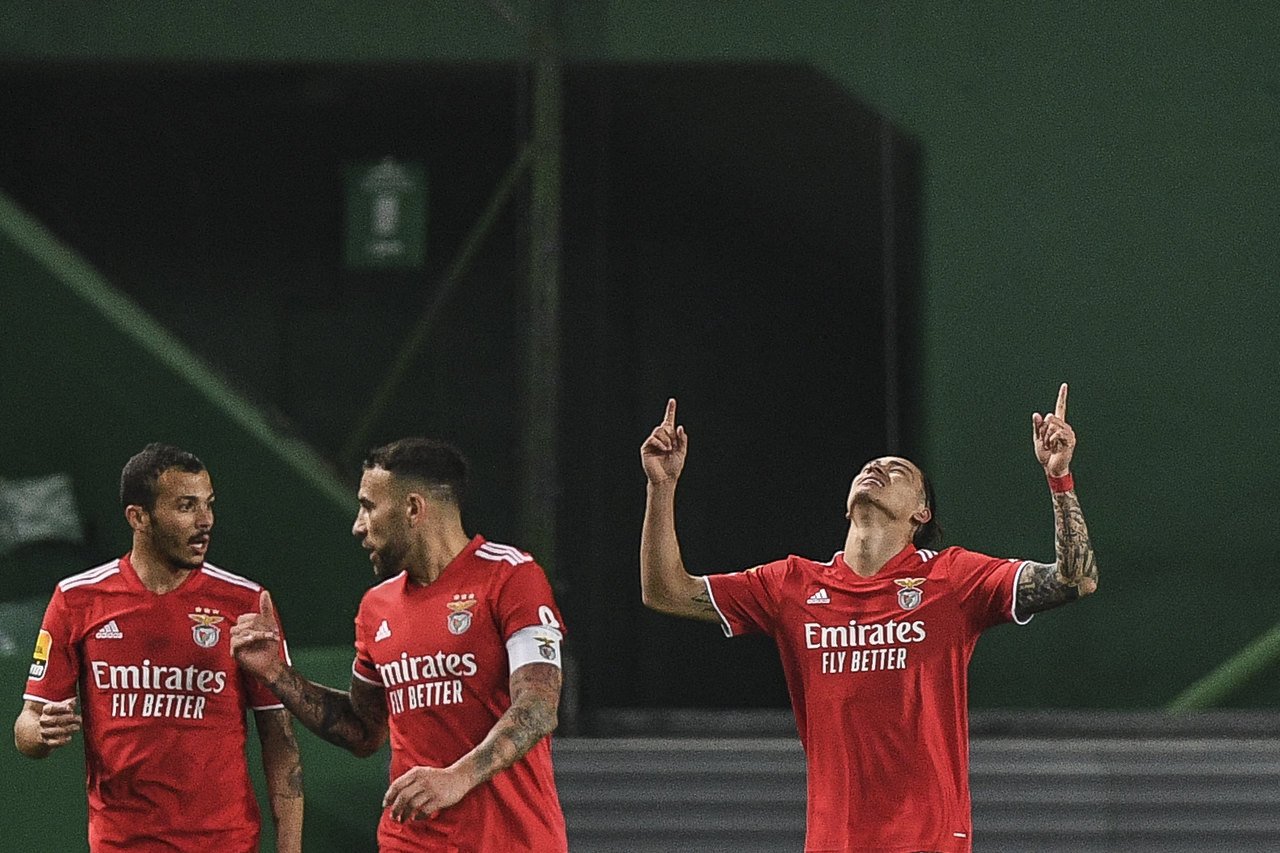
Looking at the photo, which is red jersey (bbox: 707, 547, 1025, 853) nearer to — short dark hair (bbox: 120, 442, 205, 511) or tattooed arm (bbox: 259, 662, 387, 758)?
tattooed arm (bbox: 259, 662, 387, 758)

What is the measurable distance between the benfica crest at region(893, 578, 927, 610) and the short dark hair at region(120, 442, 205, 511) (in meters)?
1.84

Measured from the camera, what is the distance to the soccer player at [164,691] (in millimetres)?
4828

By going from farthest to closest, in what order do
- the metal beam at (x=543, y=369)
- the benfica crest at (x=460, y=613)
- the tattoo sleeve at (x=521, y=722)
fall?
the metal beam at (x=543, y=369) → the benfica crest at (x=460, y=613) → the tattoo sleeve at (x=521, y=722)

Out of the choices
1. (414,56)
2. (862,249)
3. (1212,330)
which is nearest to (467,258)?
(414,56)

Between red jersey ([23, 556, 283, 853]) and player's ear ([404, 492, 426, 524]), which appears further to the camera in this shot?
red jersey ([23, 556, 283, 853])

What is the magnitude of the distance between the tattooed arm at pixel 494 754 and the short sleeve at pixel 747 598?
87 cm

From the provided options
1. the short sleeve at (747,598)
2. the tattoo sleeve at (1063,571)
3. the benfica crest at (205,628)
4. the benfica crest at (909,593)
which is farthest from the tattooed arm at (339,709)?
the tattoo sleeve at (1063,571)

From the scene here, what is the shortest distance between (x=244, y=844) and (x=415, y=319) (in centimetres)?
583

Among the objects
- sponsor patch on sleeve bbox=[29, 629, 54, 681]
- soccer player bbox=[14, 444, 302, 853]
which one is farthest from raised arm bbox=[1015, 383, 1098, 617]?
sponsor patch on sleeve bbox=[29, 629, 54, 681]

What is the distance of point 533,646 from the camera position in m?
4.41

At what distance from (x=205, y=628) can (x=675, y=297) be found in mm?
5650

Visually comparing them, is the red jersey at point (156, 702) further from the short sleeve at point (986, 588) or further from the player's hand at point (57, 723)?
the short sleeve at point (986, 588)

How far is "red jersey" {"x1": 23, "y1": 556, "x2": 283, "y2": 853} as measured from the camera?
482 centimetres

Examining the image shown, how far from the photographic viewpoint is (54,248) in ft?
30.6
